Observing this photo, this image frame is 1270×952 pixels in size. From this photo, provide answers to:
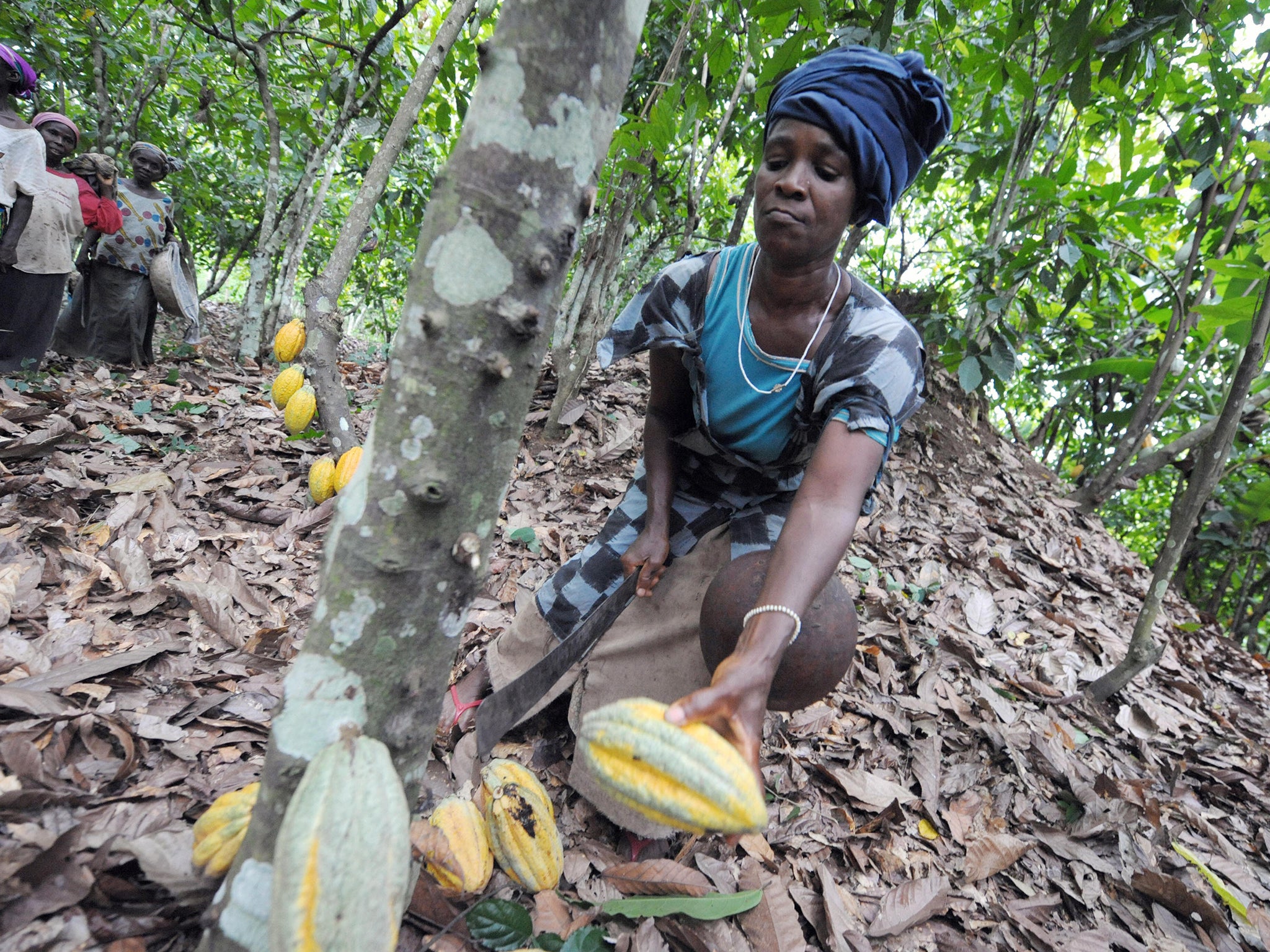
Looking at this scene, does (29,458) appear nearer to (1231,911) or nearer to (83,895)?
(83,895)

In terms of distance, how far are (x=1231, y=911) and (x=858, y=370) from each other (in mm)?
1982

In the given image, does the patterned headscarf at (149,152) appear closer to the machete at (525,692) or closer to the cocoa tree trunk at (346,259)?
the cocoa tree trunk at (346,259)

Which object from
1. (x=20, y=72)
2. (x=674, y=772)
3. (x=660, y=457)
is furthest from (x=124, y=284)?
(x=674, y=772)

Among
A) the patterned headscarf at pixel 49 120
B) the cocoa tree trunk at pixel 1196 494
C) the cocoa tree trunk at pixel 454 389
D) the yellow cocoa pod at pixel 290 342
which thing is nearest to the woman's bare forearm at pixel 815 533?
the cocoa tree trunk at pixel 454 389

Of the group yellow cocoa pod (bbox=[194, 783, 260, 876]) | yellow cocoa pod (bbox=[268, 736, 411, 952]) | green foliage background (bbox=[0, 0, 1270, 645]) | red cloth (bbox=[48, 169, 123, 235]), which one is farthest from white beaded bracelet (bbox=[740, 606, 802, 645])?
red cloth (bbox=[48, 169, 123, 235])

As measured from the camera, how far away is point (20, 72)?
12.5 ft

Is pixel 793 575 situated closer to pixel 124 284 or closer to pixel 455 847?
pixel 455 847

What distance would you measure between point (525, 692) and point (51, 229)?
15.0ft

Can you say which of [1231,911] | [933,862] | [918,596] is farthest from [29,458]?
[1231,911]

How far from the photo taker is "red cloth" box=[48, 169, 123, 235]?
455 centimetres

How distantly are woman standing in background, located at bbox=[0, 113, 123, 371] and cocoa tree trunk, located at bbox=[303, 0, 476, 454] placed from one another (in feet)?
7.69

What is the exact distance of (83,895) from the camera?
1.07 meters

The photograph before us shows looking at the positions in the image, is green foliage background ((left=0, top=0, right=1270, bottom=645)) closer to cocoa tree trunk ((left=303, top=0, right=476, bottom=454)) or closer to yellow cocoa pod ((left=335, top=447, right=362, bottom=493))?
cocoa tree trunk ((left=303, top=0, right=476, bottom=454))

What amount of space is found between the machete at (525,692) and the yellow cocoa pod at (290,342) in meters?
2.55
